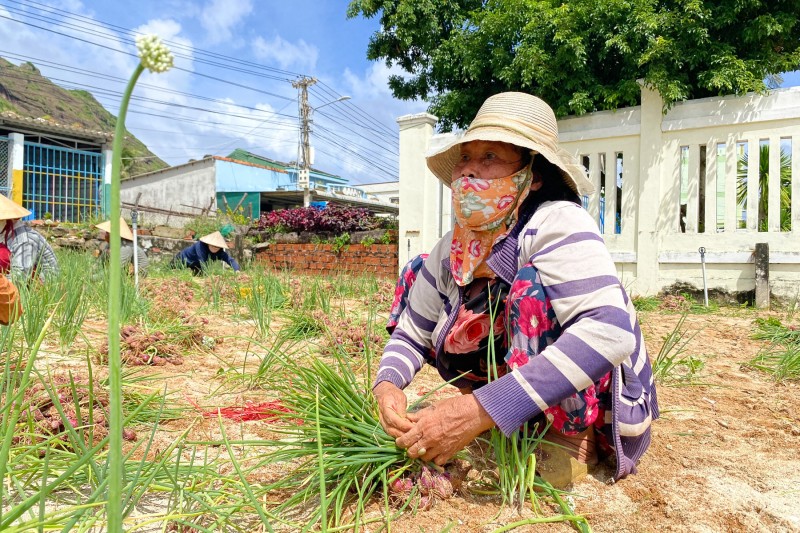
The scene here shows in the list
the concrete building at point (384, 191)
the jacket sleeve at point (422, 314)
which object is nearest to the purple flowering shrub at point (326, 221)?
the jacket sleeve at point (422, 314)

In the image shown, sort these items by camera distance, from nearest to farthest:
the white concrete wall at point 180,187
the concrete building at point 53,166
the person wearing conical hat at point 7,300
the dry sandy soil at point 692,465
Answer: the dry sandy soil at point 692,465 → the person wearing conical hat at point 7,300 → the concrete building at point 53,166 → the white concrete wall at point 180,187

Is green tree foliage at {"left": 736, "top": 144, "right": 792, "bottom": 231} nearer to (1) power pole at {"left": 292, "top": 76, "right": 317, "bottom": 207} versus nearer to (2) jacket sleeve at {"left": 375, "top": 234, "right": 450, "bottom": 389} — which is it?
(2) jacket sleeve at {"left": 375, "top": 234, "right": 450, "bottom": 389}

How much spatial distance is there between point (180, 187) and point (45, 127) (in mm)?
14270

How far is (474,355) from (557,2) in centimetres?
771

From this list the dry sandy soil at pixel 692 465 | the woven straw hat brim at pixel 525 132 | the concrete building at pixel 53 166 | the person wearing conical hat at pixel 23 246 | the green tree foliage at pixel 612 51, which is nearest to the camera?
the dry sandy soil at pixel 692 465

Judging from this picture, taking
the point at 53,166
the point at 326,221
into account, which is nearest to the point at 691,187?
the point at 326,221

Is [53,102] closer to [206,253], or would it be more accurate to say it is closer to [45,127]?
[45,127]

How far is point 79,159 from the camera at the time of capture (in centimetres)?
1369

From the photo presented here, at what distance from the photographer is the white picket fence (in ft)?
18.0

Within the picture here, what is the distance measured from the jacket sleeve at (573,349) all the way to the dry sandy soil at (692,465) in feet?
0.89

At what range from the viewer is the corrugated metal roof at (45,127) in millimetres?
12195

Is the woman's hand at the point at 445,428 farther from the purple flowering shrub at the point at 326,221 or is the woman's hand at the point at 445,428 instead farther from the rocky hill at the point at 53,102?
the rocky hill at the point at 53,102

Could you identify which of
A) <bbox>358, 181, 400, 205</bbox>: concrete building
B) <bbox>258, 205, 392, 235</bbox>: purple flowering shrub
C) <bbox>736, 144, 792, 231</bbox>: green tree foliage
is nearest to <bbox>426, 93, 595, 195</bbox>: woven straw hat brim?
A: <bbox>736, 144, 792, 231</bbox>: green tree foliage

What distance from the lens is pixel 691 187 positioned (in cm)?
589
